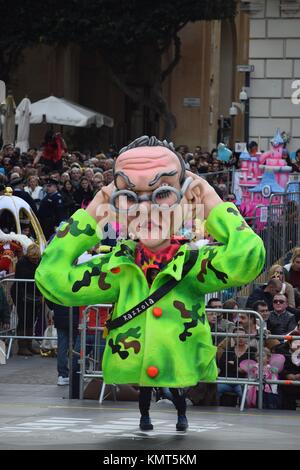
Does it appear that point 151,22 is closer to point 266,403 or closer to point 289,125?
point 289,125

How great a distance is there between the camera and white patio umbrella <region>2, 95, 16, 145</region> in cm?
3288

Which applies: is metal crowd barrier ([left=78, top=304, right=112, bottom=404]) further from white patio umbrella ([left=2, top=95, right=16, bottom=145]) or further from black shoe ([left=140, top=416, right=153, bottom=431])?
white patio umbrella ([left=2, top=95, right=16, bottom=145])

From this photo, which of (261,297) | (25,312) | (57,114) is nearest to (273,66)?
(57,114)

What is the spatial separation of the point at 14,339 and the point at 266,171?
7.72 meters

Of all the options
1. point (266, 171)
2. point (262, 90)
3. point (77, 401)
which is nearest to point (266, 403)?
point (77, 401)

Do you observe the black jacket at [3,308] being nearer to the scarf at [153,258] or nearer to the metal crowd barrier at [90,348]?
the metal crowd barrier at [90,348]

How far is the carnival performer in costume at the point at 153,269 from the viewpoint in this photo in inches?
471

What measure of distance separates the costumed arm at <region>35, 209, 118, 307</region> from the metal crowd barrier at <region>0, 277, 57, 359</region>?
6290mm

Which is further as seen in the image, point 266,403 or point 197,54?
point 197,54

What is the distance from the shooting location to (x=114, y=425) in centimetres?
1327

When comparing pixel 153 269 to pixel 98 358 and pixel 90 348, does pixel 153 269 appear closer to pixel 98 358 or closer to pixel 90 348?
pixel 98 358

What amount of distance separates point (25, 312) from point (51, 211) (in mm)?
5284

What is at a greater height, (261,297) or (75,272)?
(75,272)

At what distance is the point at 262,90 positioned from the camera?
96.9 ft
